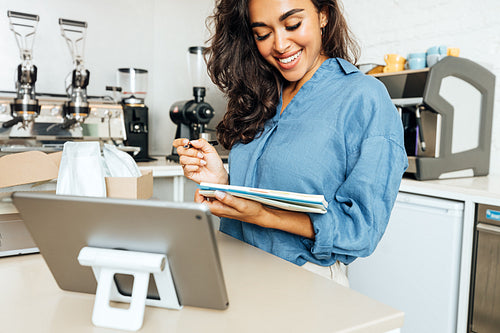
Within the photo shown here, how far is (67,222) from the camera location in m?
0.63

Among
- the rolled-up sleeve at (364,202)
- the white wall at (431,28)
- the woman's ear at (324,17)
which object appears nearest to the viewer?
the rolled-up sleeve at (364,202)

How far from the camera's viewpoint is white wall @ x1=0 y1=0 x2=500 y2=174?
7.21 feet

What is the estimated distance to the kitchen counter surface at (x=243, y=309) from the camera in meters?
0.64

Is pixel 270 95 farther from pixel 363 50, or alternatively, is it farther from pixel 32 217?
pixel 363 50

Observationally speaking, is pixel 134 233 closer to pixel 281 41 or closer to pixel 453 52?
pixel 281 41

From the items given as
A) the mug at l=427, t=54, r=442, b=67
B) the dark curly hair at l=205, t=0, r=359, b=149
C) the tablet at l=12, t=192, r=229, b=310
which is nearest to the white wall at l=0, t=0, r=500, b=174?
the mug at l=427, t=54, r=442, b=67

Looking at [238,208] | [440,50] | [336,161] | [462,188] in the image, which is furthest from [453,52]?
[238,208]

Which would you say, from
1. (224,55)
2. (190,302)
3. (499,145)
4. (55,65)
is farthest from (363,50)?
(190,302)

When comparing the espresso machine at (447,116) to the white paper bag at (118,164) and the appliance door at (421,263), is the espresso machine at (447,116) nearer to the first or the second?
the appliance door at (421,263)

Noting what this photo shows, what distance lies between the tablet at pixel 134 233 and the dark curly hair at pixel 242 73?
649 millimetres

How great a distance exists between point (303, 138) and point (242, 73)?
394mm

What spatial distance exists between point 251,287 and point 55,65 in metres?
2.32

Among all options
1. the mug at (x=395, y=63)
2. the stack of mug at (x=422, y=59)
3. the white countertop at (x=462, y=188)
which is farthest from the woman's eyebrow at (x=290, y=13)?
the mug at (x=395, y=63)

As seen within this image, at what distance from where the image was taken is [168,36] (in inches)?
120
